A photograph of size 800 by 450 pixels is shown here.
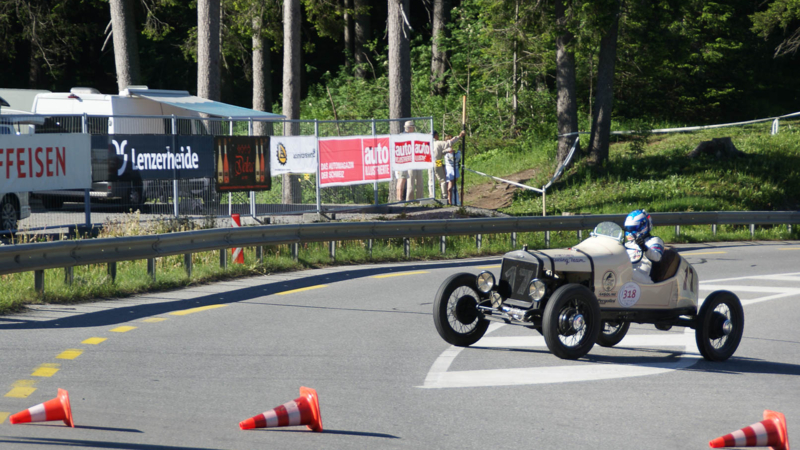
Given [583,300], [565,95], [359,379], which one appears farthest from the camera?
[565,95]

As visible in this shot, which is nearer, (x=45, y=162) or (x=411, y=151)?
(x=45, y=162)

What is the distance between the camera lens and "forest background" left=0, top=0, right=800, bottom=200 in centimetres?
2548

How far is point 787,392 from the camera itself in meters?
7.08

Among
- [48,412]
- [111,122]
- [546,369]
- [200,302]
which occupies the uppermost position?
[111,122]

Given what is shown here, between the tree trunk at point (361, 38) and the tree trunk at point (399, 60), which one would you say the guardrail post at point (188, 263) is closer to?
the tree trunk at point (399, 60)

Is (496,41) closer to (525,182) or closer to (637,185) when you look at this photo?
(525,182)

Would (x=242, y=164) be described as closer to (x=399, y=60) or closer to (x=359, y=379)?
(x=399, y=60)

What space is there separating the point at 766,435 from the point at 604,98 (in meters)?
20.8

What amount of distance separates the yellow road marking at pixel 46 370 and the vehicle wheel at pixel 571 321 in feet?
13.1

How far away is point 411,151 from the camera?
21453 mm

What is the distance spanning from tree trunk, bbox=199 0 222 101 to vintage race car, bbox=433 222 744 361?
14332 mm

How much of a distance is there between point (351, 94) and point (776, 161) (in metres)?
18.7

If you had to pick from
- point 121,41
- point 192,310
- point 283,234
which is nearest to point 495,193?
Result: point 121,41

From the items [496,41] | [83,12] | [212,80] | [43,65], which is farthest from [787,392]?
[83,12]
